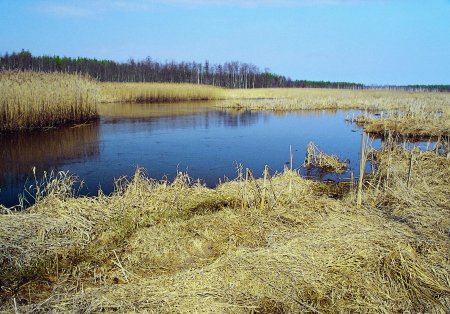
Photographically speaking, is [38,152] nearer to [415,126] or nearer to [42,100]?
[42,100]

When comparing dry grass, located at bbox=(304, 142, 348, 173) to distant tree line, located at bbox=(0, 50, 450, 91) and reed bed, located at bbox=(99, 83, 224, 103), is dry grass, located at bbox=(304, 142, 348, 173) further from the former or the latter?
distant tree line, located at bbox=(0, 50, 450, 91)

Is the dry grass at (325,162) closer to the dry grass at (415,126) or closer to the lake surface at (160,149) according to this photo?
the lake surface at (160,149)

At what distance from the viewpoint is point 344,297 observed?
3393mm

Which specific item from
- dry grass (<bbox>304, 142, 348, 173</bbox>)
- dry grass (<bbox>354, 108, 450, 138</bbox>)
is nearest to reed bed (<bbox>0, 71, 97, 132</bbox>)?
dry grass (<bbox>304, 142, 348, 173</bbox>)

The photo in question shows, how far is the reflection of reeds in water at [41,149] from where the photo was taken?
29.5 feet

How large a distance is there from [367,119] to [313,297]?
62.4ft

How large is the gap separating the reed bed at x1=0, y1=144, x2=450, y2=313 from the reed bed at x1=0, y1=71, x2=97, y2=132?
366 inches

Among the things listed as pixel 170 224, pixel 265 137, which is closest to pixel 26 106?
pixel 265 137

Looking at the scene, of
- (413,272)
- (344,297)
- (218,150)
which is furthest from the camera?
(218,150)

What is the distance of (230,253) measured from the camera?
418 centimetres

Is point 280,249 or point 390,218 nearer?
point 280,249

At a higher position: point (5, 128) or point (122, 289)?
point (5, 128)

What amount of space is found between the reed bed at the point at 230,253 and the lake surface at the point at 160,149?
7.59ft

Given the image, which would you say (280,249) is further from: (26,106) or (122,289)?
(26,106)
